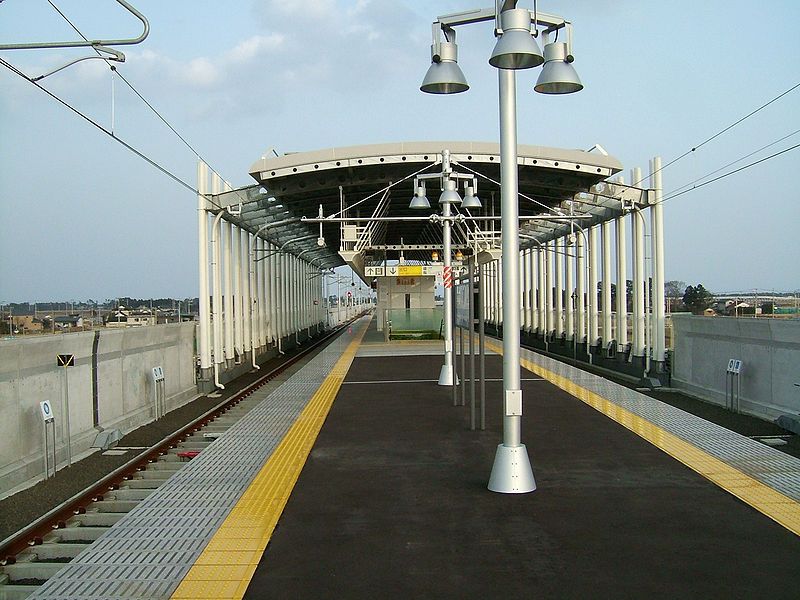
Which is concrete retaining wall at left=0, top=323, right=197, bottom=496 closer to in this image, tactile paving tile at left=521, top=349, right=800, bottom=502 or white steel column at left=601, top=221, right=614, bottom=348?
tactile paving tile at left=521, top=349, right=800, bottom=502

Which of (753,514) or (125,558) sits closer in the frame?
(125,558)

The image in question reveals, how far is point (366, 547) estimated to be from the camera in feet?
18.1

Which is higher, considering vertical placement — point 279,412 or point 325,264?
point 325,264

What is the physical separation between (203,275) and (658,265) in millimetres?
10386

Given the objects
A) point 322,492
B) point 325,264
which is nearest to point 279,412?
point 322,492

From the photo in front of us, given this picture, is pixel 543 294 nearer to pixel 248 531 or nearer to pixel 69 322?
pixel 69 322

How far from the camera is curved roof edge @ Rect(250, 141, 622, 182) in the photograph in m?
18.3

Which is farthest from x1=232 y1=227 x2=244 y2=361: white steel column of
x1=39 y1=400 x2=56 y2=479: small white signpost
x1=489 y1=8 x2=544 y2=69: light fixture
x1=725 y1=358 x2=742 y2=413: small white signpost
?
x1=489 y1=8 x2=544 y2=69: light fixture

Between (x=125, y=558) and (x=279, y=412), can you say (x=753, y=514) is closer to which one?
(x=125, y=558)

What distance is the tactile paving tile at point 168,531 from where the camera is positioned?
4.91m

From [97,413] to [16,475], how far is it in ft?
9.27

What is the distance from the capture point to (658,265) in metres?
17.9

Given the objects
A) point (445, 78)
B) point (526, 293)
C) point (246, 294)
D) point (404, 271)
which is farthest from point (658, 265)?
point (526, 293)

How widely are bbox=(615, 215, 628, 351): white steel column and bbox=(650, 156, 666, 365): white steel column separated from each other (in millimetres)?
2346
